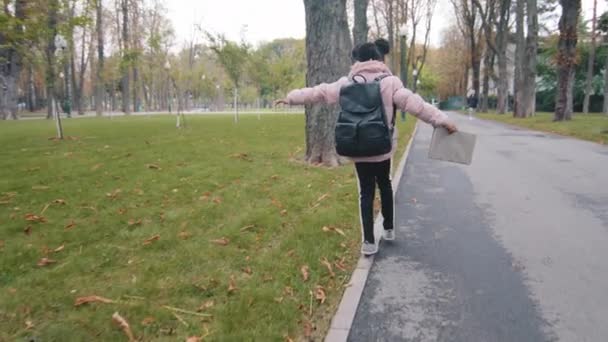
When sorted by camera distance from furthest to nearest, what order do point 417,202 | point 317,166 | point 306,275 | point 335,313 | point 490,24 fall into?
point 490,24 → point 317,166 → point 417,202 → point 306,275 → point 335,313

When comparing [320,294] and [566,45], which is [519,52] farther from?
[320,294]

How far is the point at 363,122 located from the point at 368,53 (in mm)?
607

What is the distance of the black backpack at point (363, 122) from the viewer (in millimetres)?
3375

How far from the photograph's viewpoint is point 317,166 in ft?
27.9

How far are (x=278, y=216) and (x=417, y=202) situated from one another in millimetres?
2194

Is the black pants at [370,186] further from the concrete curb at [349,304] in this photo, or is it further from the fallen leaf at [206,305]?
the fallen leaf at [206,305]

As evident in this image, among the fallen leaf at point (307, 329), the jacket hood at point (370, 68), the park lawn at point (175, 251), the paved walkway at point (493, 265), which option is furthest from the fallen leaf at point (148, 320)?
the jacket hood at point (370, 68)

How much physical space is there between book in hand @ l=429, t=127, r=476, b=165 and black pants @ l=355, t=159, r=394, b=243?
1.72 ft

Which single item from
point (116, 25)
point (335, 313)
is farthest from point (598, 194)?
point (116, 25)

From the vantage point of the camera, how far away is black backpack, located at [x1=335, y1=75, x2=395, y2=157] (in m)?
3.38

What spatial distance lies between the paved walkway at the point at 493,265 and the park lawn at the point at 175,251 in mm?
477

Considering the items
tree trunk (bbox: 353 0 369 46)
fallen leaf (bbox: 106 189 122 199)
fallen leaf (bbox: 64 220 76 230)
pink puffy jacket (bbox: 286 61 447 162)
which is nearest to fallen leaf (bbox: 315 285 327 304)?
pink puffy jacket (bbox: 286 61 447 162)

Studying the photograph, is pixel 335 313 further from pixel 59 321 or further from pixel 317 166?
pixel 317 166

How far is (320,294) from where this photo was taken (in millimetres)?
3170
